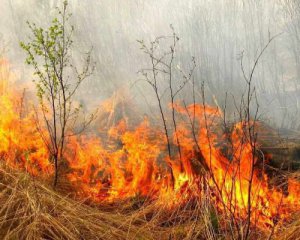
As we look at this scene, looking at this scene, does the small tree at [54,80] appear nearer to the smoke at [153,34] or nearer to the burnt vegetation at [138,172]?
the burnt vegetation at [138,172]

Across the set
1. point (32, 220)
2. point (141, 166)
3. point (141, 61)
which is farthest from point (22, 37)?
point (32, 220)

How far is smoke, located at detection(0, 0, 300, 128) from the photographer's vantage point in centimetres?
1154

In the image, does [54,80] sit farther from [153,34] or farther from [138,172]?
[153,34]

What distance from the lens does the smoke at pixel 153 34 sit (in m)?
11.5

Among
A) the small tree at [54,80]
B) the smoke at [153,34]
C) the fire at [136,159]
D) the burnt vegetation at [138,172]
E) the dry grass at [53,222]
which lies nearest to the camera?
the dry grass at [53,222]

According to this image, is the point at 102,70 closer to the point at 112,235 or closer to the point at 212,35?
the point at 212,35

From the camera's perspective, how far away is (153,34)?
37.9ft

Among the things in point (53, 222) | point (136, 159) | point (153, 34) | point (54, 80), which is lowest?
point (53, 222)

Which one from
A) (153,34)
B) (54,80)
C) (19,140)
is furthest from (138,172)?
(153,34)

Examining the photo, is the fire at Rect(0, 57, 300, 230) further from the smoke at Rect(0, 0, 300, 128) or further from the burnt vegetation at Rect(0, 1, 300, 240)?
the smoke at Rect(0, 0, 300, 128)

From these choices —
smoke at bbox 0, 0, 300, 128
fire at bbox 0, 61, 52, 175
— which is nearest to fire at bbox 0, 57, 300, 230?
fire at bbox 0, 61, 52, 175

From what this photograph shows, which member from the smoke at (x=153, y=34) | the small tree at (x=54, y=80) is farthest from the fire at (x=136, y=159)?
the smoke at (x=153, y=34)

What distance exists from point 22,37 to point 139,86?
194 inches

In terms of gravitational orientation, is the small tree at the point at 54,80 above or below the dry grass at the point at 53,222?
above
